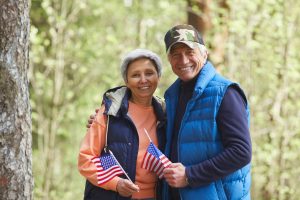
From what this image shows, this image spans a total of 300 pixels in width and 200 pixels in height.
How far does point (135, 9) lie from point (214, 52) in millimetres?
2913

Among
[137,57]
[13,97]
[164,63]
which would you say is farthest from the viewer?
[164,63]

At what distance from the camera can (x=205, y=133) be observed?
10.4 feet

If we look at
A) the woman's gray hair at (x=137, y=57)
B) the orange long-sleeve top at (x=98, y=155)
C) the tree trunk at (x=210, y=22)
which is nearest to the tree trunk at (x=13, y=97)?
the orange long-sleeve top at (x=98, y=155)

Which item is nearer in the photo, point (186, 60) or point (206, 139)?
point (206, 139)

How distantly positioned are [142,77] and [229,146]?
84 cm

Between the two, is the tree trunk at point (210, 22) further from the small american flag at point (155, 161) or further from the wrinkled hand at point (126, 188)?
the wrinkled hand at point (126, 188)

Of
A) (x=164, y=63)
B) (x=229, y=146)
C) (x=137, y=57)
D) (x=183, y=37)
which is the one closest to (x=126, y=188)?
(x=229, y=146)

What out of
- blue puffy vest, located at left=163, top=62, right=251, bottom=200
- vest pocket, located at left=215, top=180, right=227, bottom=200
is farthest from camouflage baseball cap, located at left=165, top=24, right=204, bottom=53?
vest pocket, located at left=215, top=180, right=227, bottom=200

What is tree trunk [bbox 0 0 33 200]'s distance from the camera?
3.08 meters

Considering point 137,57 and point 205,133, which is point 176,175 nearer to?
point 205,133

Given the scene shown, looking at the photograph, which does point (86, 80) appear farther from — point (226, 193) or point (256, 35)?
point (226, 193)

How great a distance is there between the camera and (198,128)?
3.20 meters

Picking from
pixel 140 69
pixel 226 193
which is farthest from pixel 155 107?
pixel 226 193

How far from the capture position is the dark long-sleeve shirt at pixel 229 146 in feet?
10.2
